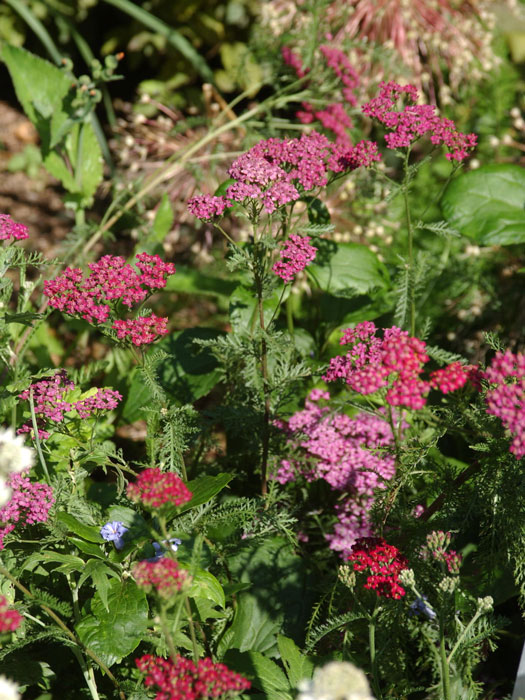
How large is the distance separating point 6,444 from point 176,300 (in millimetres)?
2350

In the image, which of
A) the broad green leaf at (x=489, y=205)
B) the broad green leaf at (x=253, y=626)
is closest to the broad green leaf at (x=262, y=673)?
the broad green leaf at (x=253, y=626)

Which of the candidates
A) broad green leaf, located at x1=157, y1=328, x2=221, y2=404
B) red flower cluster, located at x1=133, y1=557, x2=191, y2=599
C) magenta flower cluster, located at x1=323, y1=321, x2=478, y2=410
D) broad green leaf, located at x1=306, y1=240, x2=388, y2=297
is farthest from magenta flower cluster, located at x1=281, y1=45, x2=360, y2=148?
red flower cluster, located at x1=133, y1=557, x2=191, y2=599

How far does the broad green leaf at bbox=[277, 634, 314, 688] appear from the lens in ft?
4.92

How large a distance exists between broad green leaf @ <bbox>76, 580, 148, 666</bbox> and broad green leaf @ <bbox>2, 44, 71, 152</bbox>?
1981mm

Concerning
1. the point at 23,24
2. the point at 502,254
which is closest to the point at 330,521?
the point at 502,254

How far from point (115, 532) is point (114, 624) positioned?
0.21 metres

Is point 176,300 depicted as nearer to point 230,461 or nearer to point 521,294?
point 230,461

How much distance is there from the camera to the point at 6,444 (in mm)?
1153

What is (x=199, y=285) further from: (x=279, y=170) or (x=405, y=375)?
(x=405, y=375)

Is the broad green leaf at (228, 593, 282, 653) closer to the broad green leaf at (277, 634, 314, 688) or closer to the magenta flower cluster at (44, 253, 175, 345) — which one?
the broad green leaf at (277, 634, 314, 688)

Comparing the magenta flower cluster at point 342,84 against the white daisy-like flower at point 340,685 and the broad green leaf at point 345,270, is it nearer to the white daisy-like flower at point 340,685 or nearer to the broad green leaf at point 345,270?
the broad green leaf at point 345,270

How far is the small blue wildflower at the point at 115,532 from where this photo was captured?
1.57 m

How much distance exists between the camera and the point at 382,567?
4.55 ft

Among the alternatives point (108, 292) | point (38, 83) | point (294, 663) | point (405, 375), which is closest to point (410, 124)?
point (405, 375)
